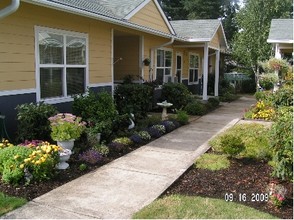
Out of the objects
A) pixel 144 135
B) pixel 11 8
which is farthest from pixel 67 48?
pixel 144 135

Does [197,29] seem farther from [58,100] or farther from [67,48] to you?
[58,100]

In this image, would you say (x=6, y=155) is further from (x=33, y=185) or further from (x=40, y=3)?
(x=40, y=3)

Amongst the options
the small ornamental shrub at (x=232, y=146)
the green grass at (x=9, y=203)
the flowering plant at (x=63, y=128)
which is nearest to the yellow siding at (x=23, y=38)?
the flowering plant at (x=63, y=128)

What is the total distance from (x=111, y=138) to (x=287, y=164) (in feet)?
13.2

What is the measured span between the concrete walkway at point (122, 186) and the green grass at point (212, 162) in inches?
6.4

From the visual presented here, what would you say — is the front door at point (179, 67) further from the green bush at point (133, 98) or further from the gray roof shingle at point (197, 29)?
the green bush at point (133, 98)

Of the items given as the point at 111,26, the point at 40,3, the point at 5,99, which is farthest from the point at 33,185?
the point at 111,26

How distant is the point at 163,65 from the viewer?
14461 mm

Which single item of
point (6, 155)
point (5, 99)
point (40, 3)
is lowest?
point (6, 155)

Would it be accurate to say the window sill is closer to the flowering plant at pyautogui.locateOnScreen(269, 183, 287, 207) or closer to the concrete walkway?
the concrete walkway

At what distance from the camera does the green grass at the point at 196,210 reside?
12.3 feet

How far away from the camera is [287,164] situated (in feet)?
14.5

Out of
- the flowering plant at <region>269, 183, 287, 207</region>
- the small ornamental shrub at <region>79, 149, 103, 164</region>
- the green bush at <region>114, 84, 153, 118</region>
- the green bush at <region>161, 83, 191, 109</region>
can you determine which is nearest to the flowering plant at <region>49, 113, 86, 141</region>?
the small ornamental shrub at <region>79, 149, 103, 164</region>

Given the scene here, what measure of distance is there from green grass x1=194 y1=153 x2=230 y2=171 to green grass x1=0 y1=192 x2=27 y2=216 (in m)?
2.94
